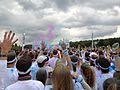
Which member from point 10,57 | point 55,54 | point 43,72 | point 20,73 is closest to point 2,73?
point 20,73

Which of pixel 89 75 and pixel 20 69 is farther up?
pixel 20 69

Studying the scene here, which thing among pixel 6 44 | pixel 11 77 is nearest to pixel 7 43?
pixel 6 44

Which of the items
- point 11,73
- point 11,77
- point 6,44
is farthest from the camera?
point 11,73

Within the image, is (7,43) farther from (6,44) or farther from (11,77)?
(11,77)

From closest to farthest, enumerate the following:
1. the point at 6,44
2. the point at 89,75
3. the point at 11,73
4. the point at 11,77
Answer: the point at 6,44
the point at 89,75
the point at 11,77
the point at 11,73

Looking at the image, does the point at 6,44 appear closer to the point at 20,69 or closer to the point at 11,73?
the point at 20,69

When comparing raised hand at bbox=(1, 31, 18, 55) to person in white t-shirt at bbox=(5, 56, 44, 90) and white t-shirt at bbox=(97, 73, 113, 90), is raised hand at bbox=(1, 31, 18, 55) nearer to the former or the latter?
person in white t-shirt at bbox=(5, 56, 44, 90)

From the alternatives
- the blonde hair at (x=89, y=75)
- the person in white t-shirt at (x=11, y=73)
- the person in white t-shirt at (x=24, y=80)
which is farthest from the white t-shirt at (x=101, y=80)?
the person in white t-shirt at (x=24, y=80)

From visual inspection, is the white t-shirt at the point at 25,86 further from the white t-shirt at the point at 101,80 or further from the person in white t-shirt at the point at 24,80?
the white t-shirt at the point at 101,80

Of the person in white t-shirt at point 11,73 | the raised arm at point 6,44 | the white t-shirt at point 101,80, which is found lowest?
the white t-shirt at point 101,80

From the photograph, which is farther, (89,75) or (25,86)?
(89,75)

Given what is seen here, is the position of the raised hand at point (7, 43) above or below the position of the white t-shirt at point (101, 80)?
above

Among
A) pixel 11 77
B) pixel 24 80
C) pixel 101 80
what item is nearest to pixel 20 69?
pixel 24 80

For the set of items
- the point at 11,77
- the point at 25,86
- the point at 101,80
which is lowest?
the point at 101,80
